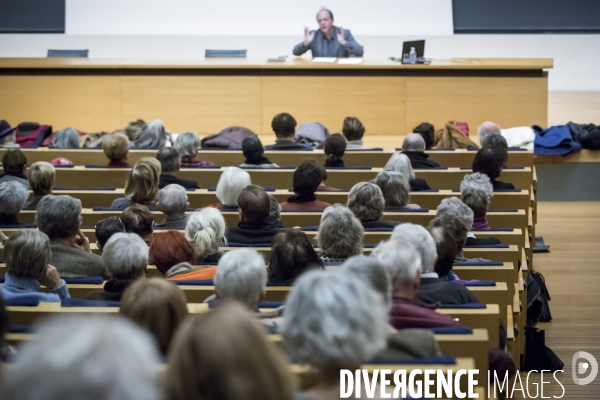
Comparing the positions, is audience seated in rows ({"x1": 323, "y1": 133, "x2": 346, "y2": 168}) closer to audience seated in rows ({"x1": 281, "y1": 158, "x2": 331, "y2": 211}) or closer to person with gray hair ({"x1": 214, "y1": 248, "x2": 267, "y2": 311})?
audience seated in rows ({"x1": 281, "y1": 158, "x2": 331, "y2": 211})

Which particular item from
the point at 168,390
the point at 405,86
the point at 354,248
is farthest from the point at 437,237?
the point at 405,86

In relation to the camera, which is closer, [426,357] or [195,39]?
[426,357]

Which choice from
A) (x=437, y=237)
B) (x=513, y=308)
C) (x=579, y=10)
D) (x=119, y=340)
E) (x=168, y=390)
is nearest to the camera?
(x=119, y=340)

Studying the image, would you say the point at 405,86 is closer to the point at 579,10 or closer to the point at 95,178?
the point at 95,178

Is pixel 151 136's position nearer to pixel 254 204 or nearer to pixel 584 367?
pixel 254 204

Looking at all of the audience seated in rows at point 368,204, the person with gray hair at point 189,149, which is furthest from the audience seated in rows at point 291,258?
the person with gray hair at point 189,149

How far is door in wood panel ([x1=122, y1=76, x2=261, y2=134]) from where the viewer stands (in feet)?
29.1

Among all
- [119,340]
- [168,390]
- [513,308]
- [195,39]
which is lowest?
[513,308]

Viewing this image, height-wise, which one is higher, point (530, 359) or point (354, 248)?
point (354, 248)

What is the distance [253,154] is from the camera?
6.36 metres

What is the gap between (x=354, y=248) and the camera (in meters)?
4.14

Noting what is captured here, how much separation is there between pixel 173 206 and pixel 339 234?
1.24 meters

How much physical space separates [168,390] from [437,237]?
2.29m

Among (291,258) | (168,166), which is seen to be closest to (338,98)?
(168,166)
